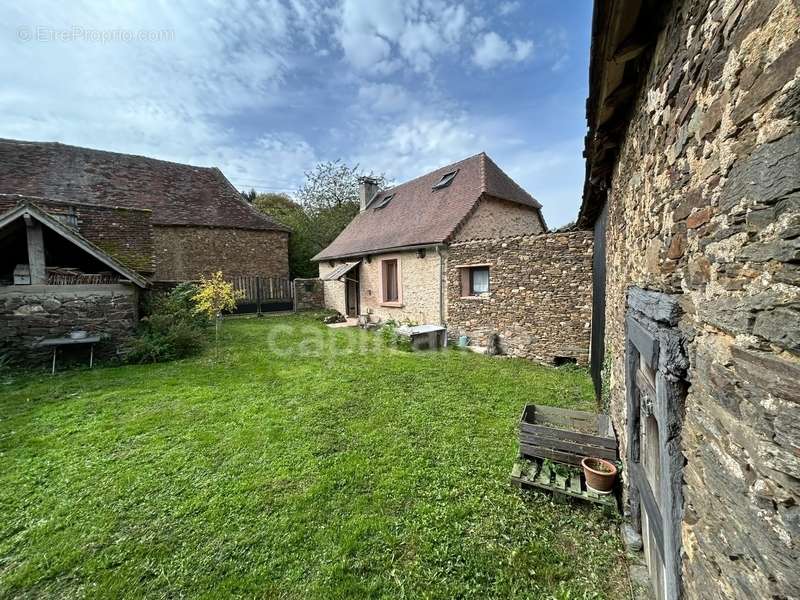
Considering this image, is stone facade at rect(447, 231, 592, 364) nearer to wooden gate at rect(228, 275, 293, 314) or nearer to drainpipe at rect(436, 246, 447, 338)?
drainpipe at rect(436, 246, 447, 338)

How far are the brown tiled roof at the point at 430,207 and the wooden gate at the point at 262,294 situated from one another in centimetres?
323

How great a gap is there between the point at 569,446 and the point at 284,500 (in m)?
3.30

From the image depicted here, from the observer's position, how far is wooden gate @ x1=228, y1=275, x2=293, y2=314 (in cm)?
1827

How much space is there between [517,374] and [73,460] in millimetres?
8141

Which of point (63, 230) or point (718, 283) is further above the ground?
point (63, 230)

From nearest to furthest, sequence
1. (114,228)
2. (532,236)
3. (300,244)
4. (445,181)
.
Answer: (532,236)
(114,228)
(445,181)
(300,244)

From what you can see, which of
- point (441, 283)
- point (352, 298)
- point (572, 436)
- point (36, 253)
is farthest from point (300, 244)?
point (572, 436)

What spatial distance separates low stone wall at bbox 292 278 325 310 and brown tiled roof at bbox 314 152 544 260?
1.96m

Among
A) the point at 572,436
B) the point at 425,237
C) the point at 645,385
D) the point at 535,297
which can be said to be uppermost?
the point at 425,237

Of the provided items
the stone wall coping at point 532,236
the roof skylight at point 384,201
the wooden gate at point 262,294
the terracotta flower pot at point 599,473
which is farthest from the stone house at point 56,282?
the roof skylight at point 384,201

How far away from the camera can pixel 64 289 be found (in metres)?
8.77

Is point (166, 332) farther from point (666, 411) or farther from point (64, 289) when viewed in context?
point (666, 411)

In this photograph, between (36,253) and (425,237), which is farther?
(425,237)

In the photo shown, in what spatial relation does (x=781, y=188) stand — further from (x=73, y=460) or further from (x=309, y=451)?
(x=73, y=460)
